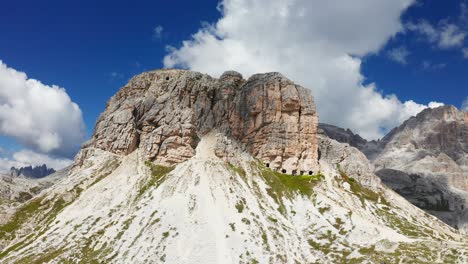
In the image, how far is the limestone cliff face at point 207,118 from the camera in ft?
432

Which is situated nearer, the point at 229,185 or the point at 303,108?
the point at 229,185

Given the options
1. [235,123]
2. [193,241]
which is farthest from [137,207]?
[235,123]

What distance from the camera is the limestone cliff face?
5182 inches

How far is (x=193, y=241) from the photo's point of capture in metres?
89.9

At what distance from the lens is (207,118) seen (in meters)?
146

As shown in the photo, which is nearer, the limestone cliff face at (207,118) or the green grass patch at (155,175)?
the green grass patch at (155,175)

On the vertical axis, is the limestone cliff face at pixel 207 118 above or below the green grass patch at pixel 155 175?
above

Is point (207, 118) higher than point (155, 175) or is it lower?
higher

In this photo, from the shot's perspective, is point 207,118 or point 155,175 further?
point 207,118

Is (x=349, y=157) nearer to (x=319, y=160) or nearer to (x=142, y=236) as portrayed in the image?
(x=319, y=160)

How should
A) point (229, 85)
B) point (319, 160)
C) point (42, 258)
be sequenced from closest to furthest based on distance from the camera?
point (42, 258) → point (319, 160) → point (229, 85)

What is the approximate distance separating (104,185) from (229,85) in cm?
6667

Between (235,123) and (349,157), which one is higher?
(235,123)

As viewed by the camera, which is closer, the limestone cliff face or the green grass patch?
the green grass patch
